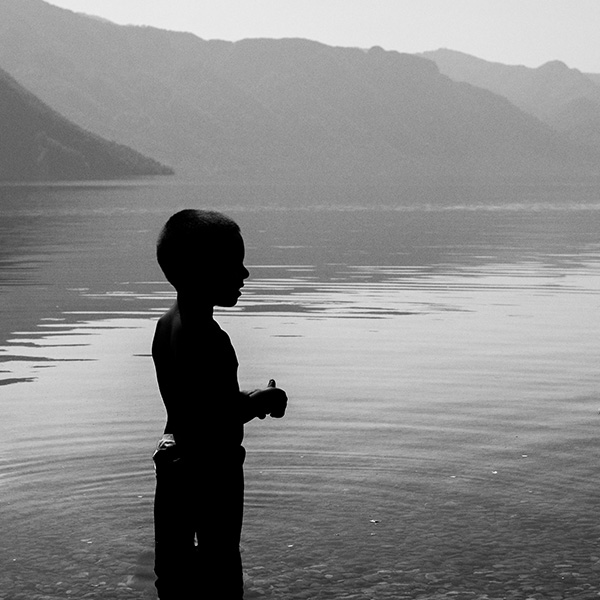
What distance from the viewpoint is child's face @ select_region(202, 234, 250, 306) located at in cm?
596

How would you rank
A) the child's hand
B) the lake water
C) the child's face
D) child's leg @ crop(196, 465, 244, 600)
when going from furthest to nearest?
the lake water → child's leg @ crop(196, 465, 244, 600) → the child's face → the child's hand

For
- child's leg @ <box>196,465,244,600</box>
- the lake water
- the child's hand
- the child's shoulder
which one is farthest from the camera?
the lake water

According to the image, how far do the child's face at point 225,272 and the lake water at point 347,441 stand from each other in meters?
1.91

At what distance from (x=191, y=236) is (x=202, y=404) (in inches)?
30.6

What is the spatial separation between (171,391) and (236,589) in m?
1.20

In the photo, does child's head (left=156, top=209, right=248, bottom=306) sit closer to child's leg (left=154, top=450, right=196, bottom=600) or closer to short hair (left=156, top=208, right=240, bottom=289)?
short hair (left=156, top=208, right=240, bottom=289)

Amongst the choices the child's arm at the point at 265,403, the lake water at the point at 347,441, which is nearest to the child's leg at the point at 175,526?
the child's arm at the point at 265,403

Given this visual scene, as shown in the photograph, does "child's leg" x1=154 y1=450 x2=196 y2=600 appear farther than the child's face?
Yes

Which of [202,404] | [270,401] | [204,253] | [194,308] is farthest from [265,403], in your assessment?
[204,253]

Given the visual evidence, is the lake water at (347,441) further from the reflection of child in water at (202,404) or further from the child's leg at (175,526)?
the reflection of child in water at (202,404)

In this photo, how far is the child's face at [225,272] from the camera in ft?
19.6

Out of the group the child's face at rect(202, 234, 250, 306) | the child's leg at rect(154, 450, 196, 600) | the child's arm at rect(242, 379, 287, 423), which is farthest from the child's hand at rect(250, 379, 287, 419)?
the child's leg at rect(154, 450, 196, 600)

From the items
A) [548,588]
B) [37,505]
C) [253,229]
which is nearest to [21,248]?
[253,229]

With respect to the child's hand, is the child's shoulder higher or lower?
higher
